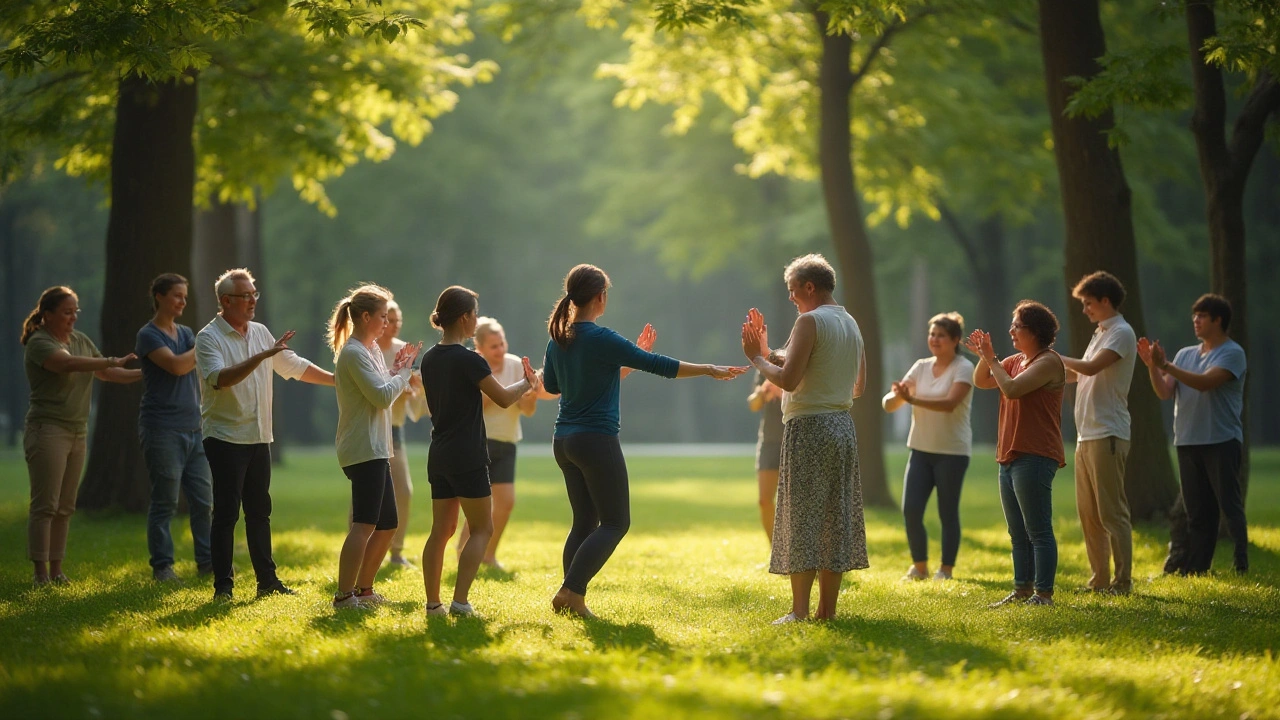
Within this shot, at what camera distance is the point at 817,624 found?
25.5 ft

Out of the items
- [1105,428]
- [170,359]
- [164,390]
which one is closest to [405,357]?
[170,359]

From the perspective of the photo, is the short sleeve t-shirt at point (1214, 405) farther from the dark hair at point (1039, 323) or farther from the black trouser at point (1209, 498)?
the dark hair at point (1039, 323)

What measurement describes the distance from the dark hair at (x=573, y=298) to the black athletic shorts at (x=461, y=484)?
3.28ft

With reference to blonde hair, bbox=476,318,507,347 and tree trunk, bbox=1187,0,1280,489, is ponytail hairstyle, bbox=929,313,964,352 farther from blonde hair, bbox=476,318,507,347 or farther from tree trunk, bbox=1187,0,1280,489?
blonde hair, bbox=476,318,507,347

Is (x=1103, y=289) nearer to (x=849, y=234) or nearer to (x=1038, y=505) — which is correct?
(x=1038, y=505)

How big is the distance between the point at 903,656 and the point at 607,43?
110 ft

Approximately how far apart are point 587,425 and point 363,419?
1.52 meters

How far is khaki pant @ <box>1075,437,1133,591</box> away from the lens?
9.07 meters

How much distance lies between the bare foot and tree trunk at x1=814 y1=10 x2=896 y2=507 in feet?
35.9

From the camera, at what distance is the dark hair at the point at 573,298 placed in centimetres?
788

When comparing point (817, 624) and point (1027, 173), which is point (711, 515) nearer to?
point (1027, 173)

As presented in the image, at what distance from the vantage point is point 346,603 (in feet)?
27.1

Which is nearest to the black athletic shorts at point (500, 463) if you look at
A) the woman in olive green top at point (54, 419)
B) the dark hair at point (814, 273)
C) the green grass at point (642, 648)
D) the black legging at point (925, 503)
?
the green grass at point (642, 648)

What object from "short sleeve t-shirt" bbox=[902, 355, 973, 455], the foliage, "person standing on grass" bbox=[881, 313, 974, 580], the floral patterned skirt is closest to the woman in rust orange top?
the floral patterned skirt
